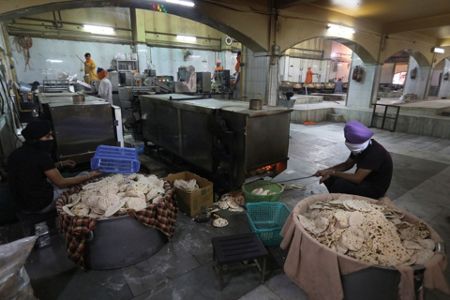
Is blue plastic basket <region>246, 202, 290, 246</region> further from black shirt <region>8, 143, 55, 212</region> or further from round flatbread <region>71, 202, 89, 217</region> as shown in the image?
black shirt <region>8, 143, 55, 212</region>

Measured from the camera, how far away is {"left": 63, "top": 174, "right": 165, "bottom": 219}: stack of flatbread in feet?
7.41

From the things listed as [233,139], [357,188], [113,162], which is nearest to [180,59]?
[233,139]

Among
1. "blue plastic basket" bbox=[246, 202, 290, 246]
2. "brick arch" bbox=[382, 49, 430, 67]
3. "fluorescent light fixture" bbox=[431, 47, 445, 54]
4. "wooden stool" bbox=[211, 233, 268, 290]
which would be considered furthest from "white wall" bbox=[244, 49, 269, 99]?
"fluorescent light fixture" bbox=[431, 47, 445, 54]

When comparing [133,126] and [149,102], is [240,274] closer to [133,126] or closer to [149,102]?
[149,102]

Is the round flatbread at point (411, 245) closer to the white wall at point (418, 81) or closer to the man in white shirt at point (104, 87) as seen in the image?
the man in white shirt at point (104, 87)

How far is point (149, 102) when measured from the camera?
5.14 metres

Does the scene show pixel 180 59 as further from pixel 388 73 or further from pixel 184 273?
pixel 388 73

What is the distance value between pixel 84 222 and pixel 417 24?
10.9m

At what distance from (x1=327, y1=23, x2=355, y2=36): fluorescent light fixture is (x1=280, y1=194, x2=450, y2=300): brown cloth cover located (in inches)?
287

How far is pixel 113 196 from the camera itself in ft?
7.73

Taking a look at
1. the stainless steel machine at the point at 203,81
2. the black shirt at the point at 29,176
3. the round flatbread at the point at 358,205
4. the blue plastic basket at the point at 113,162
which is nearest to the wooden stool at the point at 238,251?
the round flatbread at the point at 358,205

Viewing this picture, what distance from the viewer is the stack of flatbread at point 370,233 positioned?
63.3 inches

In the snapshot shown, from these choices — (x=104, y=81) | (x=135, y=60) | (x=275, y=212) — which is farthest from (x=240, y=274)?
(x=135, y=60)

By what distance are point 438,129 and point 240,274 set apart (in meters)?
8.69
